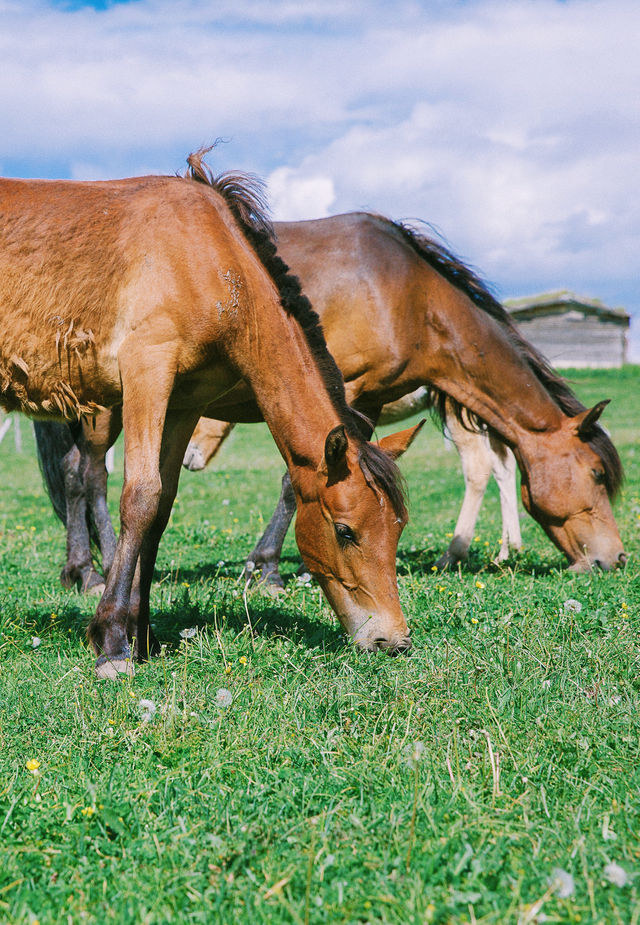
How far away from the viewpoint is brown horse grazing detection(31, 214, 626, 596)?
6410 millimetres

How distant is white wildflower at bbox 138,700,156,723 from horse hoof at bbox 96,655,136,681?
1.72 ft

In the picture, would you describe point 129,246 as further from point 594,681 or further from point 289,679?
point 594,681

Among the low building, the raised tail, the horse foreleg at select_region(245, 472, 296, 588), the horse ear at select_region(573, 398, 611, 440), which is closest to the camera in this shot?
the horse ear at select_region(573, 398, 611, 440)

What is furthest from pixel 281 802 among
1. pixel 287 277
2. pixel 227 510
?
pixel 227 510

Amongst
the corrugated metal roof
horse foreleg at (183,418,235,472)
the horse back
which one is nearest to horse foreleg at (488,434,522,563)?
horse foreleg at (183,418,235,472)

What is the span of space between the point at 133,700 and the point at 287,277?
97.4 inches

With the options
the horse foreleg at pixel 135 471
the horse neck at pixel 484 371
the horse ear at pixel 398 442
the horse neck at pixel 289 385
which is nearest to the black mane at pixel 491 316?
the horse neck at pixel 484 371

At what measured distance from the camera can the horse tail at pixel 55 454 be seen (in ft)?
24.9

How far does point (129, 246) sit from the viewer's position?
446 cm

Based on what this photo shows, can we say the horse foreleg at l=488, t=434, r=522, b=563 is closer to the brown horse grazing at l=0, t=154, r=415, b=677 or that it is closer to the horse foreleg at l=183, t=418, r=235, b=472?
the horse foreleg at l=183, t=418, r=235, b=472

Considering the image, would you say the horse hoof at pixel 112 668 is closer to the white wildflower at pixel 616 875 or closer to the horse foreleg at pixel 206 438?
the white wildflower at pixel 616 875

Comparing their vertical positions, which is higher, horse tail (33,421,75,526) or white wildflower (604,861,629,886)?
white wildflower (604,861,629,886)

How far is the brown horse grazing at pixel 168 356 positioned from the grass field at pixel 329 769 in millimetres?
465

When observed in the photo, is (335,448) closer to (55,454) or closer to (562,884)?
(562,884)
